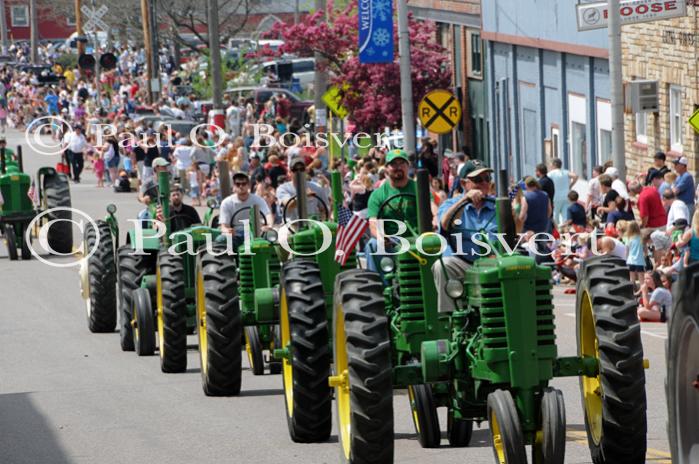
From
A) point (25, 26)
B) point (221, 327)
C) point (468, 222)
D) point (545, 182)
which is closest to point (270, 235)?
point (221, 327)

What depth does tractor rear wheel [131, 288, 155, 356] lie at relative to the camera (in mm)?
17828

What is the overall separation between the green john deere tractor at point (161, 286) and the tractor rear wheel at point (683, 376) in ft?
31.2

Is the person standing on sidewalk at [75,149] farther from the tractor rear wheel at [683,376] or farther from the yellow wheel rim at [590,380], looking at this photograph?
the tractor rear wheel at [683,376]

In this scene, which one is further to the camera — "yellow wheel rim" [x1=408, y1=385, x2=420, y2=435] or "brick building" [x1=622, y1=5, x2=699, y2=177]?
"brick building" [x1=622, y1=5, x2=699, y2=177]

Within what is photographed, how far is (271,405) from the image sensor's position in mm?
14500

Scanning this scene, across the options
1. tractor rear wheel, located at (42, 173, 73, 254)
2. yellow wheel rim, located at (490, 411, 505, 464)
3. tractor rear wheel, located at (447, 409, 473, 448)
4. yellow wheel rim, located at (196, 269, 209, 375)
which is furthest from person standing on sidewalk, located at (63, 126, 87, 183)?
yellow wheel rim, located at (490, 411, 505, 464)

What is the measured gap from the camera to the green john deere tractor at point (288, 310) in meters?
12.2

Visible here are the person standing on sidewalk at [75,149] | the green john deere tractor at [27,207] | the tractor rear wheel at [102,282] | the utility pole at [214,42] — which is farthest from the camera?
the person standing on sidewalk at [75,149]

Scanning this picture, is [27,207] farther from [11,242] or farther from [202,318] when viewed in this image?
[202,318]

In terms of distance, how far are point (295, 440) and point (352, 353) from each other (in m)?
2.21

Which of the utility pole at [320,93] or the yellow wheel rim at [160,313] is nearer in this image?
the yellow wheel rim at [160,313]

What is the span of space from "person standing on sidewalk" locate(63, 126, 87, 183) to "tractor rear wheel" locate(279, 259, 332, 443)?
36569 mm

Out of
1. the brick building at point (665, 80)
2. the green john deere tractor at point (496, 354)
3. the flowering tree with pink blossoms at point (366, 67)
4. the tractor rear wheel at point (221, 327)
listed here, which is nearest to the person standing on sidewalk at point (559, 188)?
the brick building at point (665, 80)

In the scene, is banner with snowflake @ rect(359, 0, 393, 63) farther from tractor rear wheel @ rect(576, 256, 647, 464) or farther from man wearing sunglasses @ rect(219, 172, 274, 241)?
tractor rear wheel @ rect(576, 256, 647, 464)
